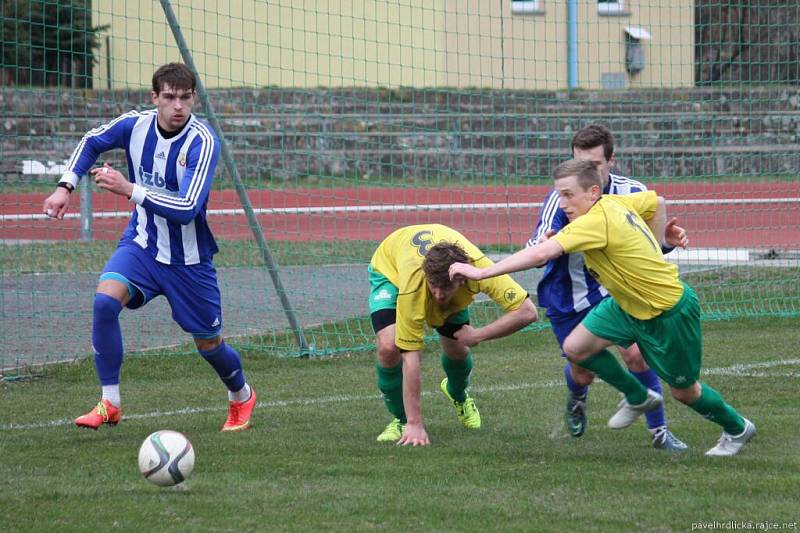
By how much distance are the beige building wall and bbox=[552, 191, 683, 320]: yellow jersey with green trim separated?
556 centimetres

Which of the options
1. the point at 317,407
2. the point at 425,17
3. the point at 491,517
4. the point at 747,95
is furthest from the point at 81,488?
the point at 747,95

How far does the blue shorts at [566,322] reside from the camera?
20.3 ft

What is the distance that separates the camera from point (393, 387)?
20.8ft

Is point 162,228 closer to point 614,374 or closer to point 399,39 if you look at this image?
point 614,374

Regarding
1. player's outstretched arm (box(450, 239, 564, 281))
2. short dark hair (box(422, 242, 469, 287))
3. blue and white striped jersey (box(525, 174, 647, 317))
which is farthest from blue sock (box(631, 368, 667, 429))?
short dark hair (box(422, 242, 469, 287))

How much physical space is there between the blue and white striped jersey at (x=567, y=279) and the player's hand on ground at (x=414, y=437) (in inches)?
37.7

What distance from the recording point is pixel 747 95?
12469 mm

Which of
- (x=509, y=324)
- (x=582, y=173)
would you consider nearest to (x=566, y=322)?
(x=509, y=324)

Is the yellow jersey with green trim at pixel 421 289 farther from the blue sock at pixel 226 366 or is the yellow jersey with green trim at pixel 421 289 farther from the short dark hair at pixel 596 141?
the blue sock at pixel 226 366

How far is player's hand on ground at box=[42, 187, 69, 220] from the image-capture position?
5.94 meters

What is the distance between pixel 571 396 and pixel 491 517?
5.69ft

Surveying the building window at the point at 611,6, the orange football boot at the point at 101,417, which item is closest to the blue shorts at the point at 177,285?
the orange football boot at the point at 101,417

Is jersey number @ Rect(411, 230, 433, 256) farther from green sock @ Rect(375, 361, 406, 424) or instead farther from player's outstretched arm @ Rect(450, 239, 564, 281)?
player's outstretched arm @ Rect(450, 239, 564, 281)

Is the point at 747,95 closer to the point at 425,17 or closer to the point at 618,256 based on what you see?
the point at 425,17
